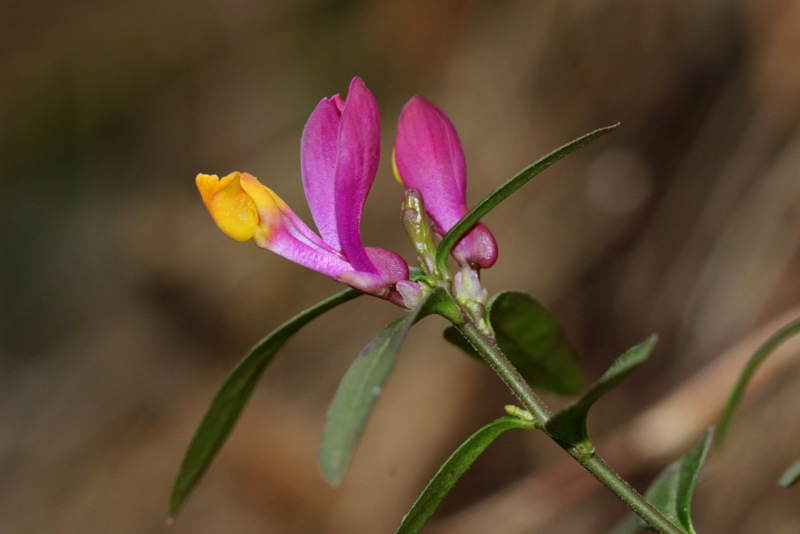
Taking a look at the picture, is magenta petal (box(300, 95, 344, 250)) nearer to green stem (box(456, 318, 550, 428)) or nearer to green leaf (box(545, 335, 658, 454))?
green stem (box(456, 318, 550, 428))

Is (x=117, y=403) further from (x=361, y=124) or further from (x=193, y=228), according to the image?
(x=361, y=124)

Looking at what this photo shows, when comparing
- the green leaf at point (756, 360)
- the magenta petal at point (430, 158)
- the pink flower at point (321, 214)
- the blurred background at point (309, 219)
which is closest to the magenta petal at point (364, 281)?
the pink flower at point (321, 214)

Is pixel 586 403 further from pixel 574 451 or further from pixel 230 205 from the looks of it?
pixel 230 205

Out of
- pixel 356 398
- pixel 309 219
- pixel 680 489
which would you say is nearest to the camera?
pixel 356 398

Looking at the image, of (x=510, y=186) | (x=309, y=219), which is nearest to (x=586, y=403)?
(x=510, y=186)

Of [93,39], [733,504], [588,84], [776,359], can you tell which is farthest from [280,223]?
[93,39]

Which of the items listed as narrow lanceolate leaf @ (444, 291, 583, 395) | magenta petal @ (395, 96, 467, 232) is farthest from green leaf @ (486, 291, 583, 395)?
magenta petal @ (395, 96, 467, 232)
